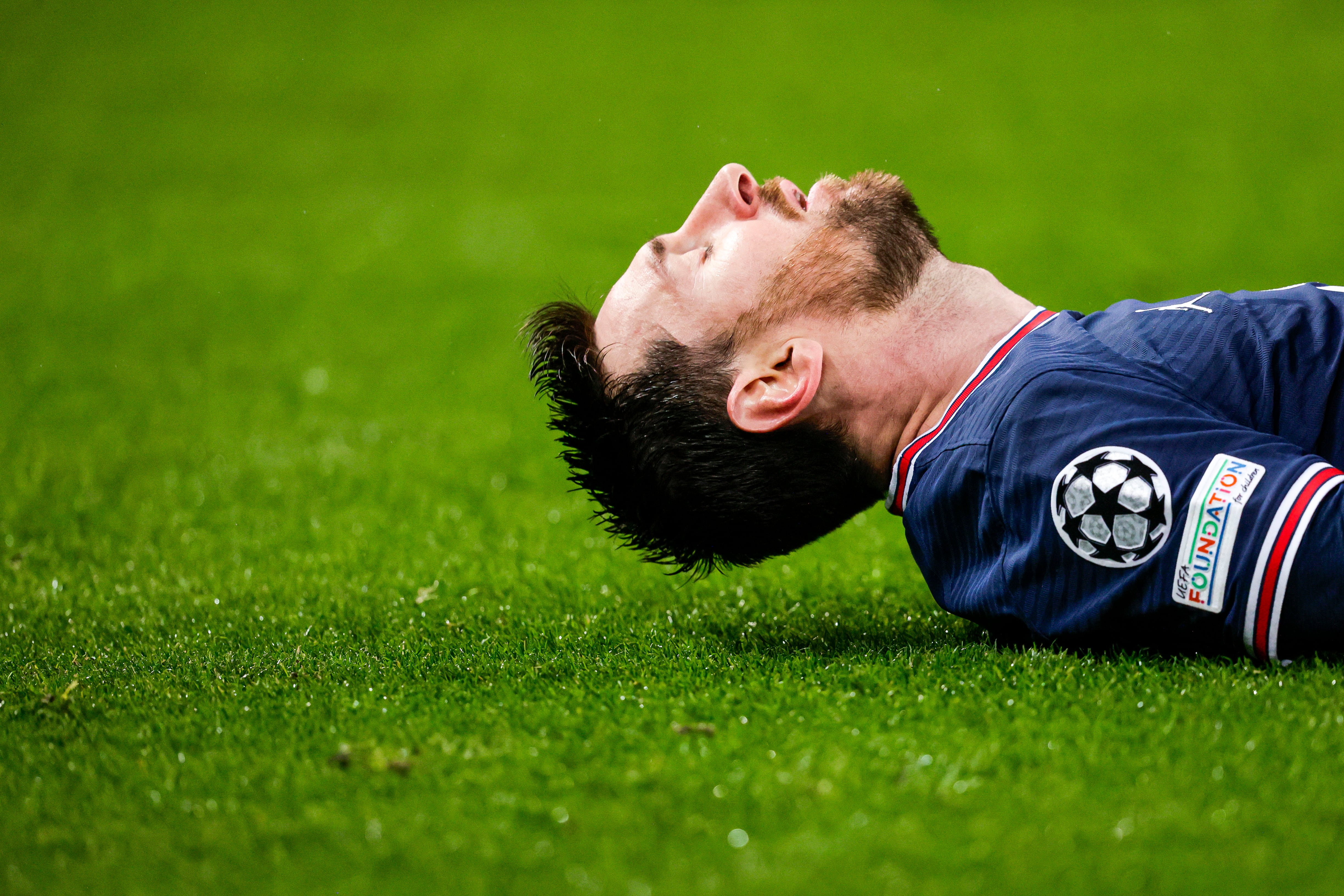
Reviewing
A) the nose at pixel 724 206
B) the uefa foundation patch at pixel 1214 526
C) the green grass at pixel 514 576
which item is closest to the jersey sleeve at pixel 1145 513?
the uefa foundation patch at pixel 1214 526

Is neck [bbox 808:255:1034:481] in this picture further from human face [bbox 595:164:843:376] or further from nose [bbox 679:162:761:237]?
nose [bbox 679:162:761:237]

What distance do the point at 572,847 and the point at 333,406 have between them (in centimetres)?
676

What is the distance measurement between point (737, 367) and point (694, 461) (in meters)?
0.33

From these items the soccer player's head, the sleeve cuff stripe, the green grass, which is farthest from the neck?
the sleeve cuff stripe

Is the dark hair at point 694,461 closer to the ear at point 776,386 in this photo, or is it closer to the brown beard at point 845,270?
the ear at point 776,386

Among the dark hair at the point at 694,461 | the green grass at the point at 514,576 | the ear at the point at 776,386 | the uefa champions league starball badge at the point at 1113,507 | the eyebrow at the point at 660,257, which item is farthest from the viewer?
the eyebrow at the point at 660,257

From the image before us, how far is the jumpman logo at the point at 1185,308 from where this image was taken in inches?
137

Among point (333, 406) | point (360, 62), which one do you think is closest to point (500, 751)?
point (333, 406)

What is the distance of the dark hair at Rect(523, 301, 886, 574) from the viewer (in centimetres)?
374

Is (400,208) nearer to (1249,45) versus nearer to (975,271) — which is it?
(975,271)

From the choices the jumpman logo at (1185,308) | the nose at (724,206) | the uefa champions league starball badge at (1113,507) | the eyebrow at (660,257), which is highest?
the nose at (724,206)

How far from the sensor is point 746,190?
13.0 ft

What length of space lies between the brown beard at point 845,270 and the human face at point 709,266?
0.15ft

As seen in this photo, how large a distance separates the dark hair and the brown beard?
21cm
